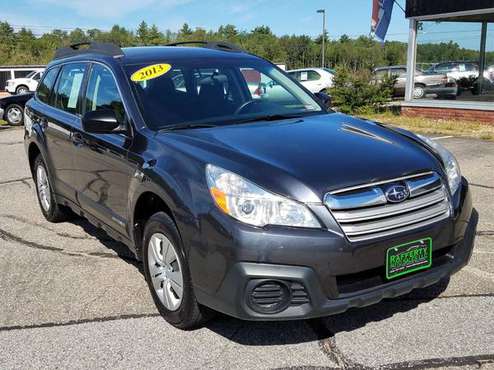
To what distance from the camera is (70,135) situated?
484 centimetres

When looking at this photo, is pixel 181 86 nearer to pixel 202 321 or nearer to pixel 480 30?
pixel 202 321

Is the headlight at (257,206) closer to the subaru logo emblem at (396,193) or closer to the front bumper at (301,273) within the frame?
the front bumper at (301,273)

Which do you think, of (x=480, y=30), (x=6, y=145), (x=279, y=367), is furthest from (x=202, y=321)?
(x=480, y=30)

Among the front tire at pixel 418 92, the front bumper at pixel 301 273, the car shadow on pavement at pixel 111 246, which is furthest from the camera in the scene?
the front tire at pixel 418 92

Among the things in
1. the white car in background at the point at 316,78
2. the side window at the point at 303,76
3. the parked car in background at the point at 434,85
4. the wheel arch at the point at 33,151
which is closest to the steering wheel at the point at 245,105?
the wheel arch at the point at 33,151

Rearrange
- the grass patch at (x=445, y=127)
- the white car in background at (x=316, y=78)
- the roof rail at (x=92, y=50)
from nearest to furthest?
the roof rail at (x=92, y=50) → the grass patch at (x=445, y=127) → the white car in background at (x=316, y=78)

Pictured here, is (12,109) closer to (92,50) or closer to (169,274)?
(92,50)

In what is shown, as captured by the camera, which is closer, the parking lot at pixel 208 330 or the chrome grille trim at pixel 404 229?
the chrome grille trim at pixel 404 229

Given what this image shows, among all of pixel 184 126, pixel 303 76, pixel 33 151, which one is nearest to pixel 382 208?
pixel 184 126

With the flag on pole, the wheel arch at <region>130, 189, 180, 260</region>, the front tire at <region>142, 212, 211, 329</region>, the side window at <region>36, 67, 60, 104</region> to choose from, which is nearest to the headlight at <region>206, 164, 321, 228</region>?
the front tire at <region>142, 212, 211, 329</region>

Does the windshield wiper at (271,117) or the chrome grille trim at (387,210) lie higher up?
the windshield wiper at (271,117)

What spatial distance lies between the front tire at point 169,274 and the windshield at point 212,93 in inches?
30.1

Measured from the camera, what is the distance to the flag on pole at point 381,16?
17.5 metres

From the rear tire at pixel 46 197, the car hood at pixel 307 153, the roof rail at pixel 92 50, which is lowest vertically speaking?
the rear tire at pixel 46 197
